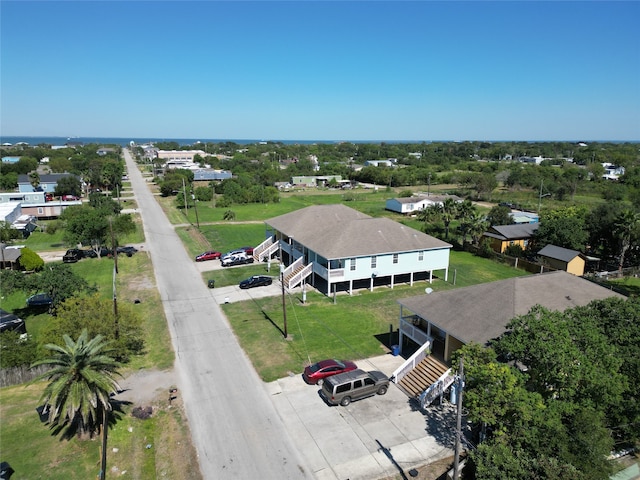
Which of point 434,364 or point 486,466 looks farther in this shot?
point 434,364

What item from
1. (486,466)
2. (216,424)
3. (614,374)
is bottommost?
(216,424)

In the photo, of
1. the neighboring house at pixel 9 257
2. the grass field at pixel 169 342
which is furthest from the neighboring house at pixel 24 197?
the neighboring house at pixel 9 257

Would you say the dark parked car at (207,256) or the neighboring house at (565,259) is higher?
the neighboring house at (565,259)

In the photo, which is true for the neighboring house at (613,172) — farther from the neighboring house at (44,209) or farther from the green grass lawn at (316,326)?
the neighboring house at (44,209)

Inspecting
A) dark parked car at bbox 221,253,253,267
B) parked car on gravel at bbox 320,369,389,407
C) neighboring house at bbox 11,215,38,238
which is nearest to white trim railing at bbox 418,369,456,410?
parked car on gravel at bbox 320,369,389,407

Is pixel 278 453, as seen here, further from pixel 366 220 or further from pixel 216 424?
pixel 366 220

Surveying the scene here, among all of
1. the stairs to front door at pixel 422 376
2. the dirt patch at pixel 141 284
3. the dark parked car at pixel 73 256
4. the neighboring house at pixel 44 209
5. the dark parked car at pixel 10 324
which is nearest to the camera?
the stairs to front door at pixel 422 376

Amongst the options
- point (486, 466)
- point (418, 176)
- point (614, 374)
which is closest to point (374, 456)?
point (486, 466)
